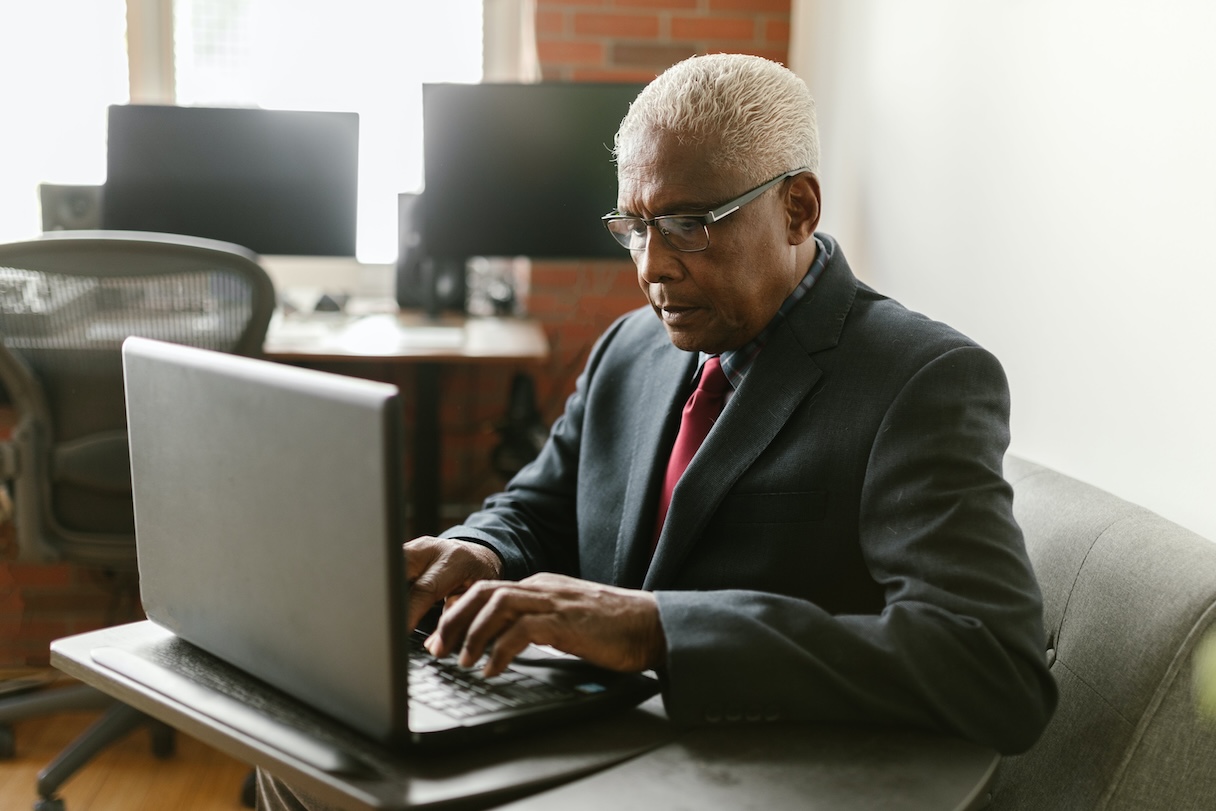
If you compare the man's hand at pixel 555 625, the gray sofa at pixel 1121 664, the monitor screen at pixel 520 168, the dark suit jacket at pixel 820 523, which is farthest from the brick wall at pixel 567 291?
the man's hand at pixel 555 625

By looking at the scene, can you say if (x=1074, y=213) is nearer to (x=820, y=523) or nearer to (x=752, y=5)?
(x=820, y=523)

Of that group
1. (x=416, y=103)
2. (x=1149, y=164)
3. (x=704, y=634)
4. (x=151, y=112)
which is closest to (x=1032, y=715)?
(x=704, y=634)

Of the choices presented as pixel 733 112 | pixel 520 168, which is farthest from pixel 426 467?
pixel 733 112

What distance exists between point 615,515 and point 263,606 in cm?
63

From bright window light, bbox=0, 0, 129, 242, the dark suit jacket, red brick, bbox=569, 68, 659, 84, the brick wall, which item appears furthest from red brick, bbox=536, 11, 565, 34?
the dark suit jacket

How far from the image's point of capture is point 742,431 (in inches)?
47.8

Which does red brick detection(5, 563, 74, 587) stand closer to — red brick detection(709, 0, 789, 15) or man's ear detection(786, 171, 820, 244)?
red brick detection(709, 0, 789, 15)

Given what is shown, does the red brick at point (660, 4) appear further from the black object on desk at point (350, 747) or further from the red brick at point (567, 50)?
the black object on desk at point (350, 747)

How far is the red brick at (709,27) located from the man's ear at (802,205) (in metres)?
1.71

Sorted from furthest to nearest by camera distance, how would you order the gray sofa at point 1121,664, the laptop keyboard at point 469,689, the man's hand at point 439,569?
1. the man's hand at point 439,569
2. the gray sofa at point 1121,664
3. the laptop keyboard at point 469,689

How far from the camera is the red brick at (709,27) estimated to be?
2867 mm

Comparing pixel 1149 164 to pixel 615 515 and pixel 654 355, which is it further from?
pixel 615 515

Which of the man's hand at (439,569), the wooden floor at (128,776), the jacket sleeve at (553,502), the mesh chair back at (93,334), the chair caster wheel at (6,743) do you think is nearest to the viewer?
the man's hand at (439,569)

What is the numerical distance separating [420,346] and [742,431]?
1.46 metres
